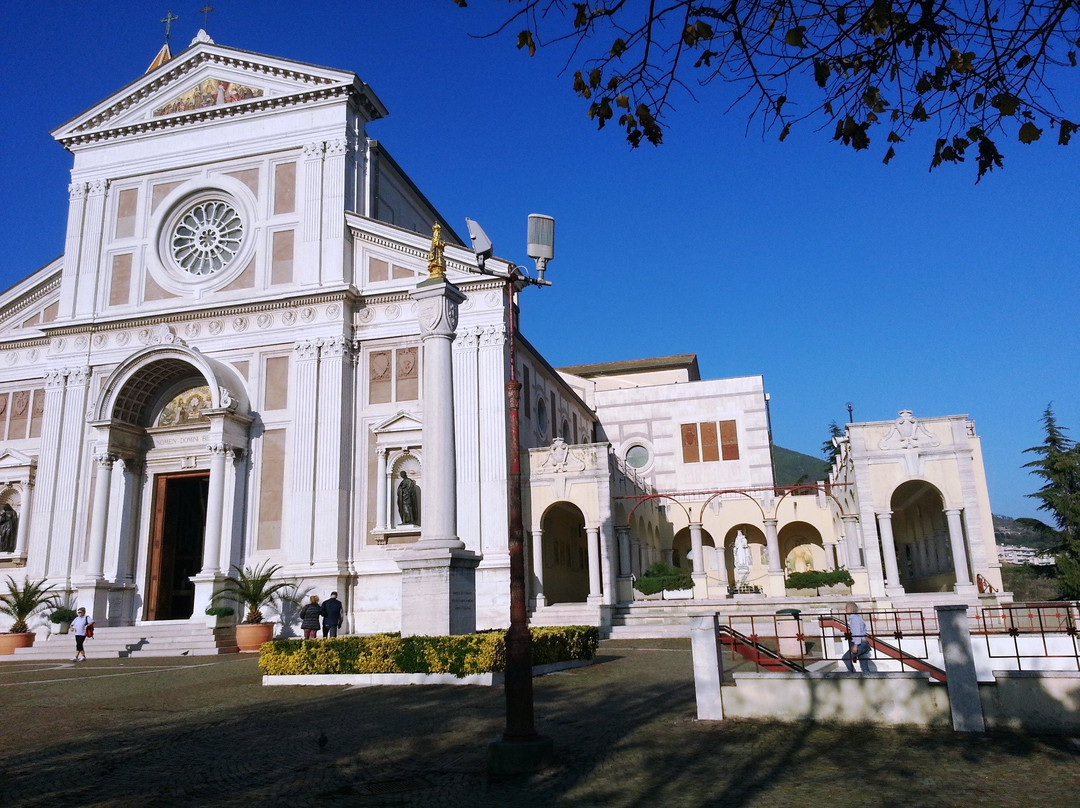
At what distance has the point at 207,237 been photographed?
3088cm

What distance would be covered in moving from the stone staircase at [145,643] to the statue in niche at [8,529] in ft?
16.8

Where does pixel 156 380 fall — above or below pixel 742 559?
above

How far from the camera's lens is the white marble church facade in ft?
86.1

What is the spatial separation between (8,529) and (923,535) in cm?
3376

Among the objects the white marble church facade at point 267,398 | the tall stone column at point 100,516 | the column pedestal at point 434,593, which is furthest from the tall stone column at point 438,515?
the tall stone column at point 100,516

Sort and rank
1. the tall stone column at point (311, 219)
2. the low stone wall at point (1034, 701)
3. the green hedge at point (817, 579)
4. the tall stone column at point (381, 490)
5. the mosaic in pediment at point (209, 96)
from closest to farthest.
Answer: the low stone wall at point (1034, 701)
the tall stone column at point (381, 490)
the green hedge at point (817, 579)
the tall stone column at point (311, 219)
the mosaic in pediment at point (209, 96)

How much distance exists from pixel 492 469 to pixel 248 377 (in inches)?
365

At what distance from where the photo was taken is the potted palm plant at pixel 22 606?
25.1 m

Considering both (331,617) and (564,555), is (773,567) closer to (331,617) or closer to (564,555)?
(564,555)

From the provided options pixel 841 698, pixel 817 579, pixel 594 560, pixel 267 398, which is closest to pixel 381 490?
pixel 267 398

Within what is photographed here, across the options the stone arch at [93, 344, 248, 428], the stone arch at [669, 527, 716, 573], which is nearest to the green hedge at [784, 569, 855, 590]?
the stone arch at [669, 527, 716, 573]

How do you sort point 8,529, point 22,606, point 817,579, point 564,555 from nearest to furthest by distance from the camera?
point 22,606 < point 8,529 < point 817,579 < point 564,555

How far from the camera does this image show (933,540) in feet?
101

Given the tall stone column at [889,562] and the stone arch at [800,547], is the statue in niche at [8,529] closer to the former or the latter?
the tall stone column at [889,562]
